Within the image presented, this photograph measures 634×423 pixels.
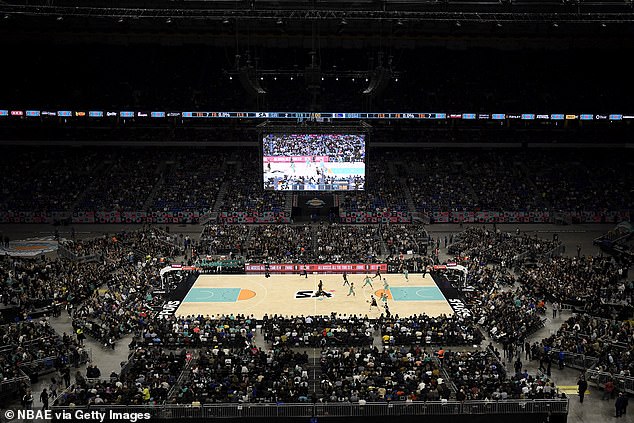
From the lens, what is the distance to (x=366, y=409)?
24.6 m

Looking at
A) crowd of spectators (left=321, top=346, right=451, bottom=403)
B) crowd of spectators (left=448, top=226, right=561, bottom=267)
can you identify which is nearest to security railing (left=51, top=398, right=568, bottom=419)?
crowd of spectators (left=321, top=346, right=451, bottom=403)

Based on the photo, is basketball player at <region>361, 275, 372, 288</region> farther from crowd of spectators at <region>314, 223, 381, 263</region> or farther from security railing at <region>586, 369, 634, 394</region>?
security railing at <region>586, 369, 634, 394</region>

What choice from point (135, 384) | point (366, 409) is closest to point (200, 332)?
point (135, 384)

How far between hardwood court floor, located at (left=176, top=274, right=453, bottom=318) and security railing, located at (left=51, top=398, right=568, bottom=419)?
12.0 m

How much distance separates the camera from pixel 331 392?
2536cm

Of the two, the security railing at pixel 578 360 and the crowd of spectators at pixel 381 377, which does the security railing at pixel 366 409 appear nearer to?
the crowd of spectators at pixel 381 377

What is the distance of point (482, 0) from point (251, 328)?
3020cm

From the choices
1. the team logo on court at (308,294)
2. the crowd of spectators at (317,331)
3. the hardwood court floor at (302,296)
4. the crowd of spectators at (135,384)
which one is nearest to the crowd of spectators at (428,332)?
the crowd of spectators at (317,331)

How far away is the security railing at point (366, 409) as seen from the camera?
24.4 meters

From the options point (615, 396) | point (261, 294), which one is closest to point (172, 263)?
point (261, 294)

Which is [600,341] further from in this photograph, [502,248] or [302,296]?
[502,248]

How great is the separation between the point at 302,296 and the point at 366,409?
15.5 m

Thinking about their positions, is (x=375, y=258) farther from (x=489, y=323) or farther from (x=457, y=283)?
(x=489, y=323)

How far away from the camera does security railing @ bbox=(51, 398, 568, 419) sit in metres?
24.4
